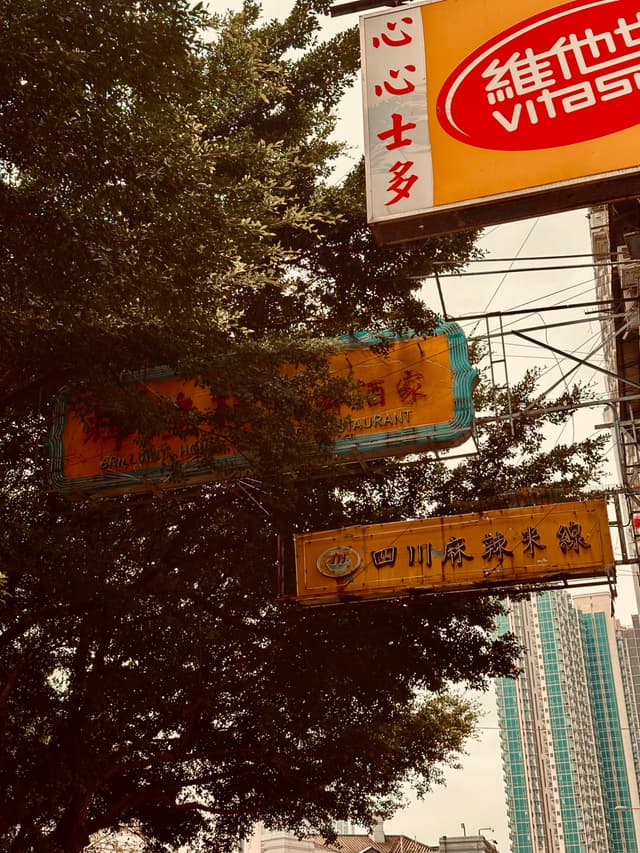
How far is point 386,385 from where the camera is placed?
10430 millimetres

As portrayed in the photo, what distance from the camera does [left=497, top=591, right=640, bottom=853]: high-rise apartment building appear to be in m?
80.6

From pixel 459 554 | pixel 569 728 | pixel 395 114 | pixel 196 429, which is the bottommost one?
pixel 459 554

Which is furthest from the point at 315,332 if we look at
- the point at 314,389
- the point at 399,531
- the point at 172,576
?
the point at 172,576

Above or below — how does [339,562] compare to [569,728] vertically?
below

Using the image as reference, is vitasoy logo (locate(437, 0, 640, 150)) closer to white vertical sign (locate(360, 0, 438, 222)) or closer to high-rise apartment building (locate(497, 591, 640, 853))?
white vertical sign (locate(360, 0, 438, 222))

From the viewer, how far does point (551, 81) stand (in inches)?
252

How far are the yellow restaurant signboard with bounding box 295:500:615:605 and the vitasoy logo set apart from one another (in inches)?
198

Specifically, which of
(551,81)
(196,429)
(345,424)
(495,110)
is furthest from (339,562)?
(551,81)

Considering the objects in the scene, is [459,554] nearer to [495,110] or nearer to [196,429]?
[196,429]

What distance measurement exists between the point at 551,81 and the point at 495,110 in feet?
1.42

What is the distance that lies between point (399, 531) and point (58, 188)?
5.29 meters

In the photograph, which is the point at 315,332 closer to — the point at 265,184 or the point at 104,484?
the point at 265,184

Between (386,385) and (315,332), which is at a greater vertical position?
(315,332)

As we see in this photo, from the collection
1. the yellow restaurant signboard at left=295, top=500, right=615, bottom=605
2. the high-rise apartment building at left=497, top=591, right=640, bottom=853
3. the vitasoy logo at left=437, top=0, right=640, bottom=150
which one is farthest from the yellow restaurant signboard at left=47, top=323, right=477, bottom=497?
the high-rise apartment building at left=497, top=591, right=640, bottom=853
